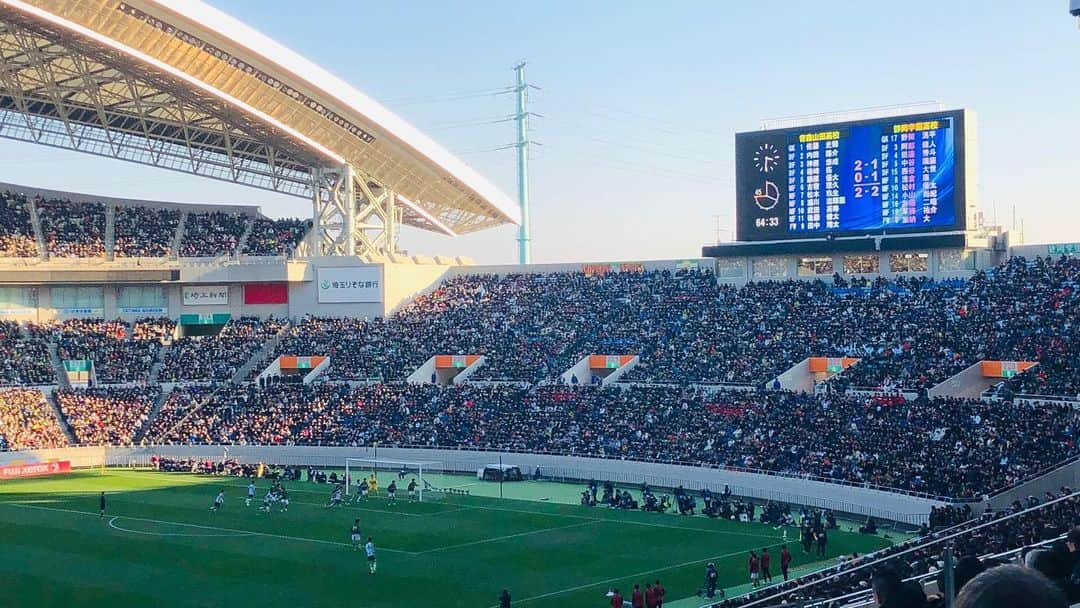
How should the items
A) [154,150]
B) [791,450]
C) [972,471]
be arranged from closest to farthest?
[972,471] → [791,450] → [154,150]

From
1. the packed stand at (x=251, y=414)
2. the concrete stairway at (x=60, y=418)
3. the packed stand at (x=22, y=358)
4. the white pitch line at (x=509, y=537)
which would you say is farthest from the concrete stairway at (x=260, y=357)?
the white pitch line at (x=509, y=537)

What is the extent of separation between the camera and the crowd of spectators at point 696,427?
41.0 m

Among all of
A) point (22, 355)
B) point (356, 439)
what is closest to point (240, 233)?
point (22, 355)

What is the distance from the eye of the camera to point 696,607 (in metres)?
29.8

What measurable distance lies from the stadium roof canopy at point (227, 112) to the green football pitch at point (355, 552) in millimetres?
22373

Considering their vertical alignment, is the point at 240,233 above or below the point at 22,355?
above

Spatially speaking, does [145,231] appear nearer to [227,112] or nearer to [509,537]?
[227,112]

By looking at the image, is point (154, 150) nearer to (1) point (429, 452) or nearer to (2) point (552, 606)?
(1) point (429, 452)

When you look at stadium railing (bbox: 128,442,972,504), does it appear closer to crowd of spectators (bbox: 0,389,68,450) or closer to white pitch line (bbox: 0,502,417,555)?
crowd of spectators (bbox: 0,389,68,450)

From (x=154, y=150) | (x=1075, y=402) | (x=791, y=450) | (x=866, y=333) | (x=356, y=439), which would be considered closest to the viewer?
(x=1075, y=402)

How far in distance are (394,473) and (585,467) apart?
9938 mm

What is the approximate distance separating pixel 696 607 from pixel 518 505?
18.2 m

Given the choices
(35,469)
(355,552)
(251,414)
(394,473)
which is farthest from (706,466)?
(35,469)

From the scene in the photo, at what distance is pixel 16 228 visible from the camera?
7500 centimetres
